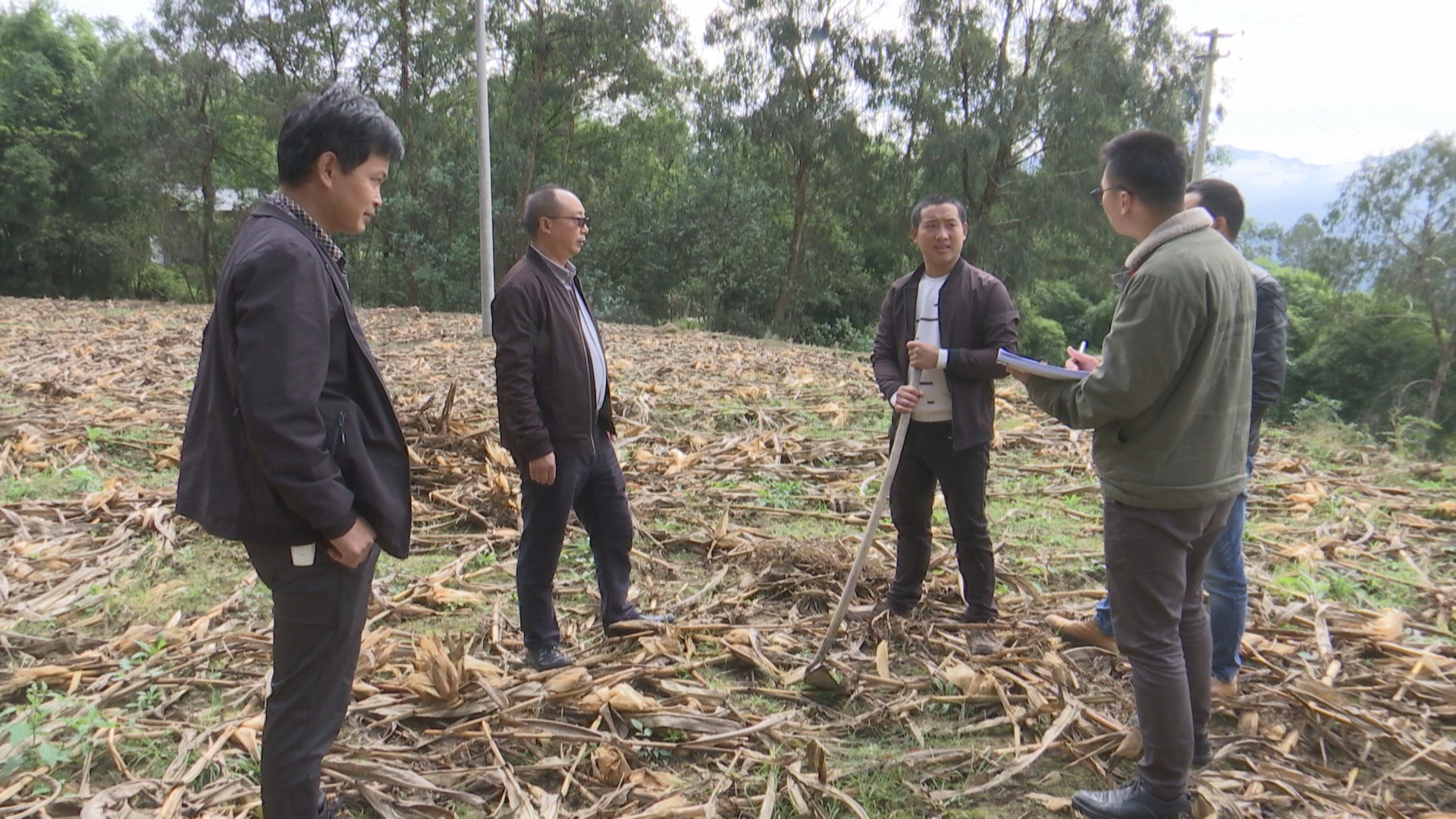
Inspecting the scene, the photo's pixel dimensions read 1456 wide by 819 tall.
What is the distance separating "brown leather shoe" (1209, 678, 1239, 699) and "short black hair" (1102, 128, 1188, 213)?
180 centimetres

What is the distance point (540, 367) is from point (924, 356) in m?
1.46

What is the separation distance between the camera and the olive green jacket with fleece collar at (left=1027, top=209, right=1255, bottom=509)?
7.45ft

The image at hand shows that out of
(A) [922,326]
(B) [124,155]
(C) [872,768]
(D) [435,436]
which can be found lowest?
(C) [872,768]

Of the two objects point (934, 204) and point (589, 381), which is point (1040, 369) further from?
point (589, 381)

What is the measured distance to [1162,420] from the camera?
2365 millimetres

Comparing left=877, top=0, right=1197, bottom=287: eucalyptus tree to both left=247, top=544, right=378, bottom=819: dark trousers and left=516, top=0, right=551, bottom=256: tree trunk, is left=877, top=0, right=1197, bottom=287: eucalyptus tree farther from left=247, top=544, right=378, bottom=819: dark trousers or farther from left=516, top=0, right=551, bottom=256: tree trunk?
left=247, top=544, right=378, bottom=819: dark trousers

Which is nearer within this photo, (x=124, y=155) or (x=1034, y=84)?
(x=1034, y=84)

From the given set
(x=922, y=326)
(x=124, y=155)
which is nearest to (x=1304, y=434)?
(x=922, y=326)

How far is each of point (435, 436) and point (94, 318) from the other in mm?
10393

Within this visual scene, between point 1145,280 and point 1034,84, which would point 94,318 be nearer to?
point 1145,280

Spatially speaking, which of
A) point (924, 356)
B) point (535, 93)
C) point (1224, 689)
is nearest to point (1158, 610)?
point (1224, 689)

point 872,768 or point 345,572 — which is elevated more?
point 345,572

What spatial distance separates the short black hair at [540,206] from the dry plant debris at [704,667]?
162 centimetres

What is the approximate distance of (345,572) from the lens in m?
2.05
